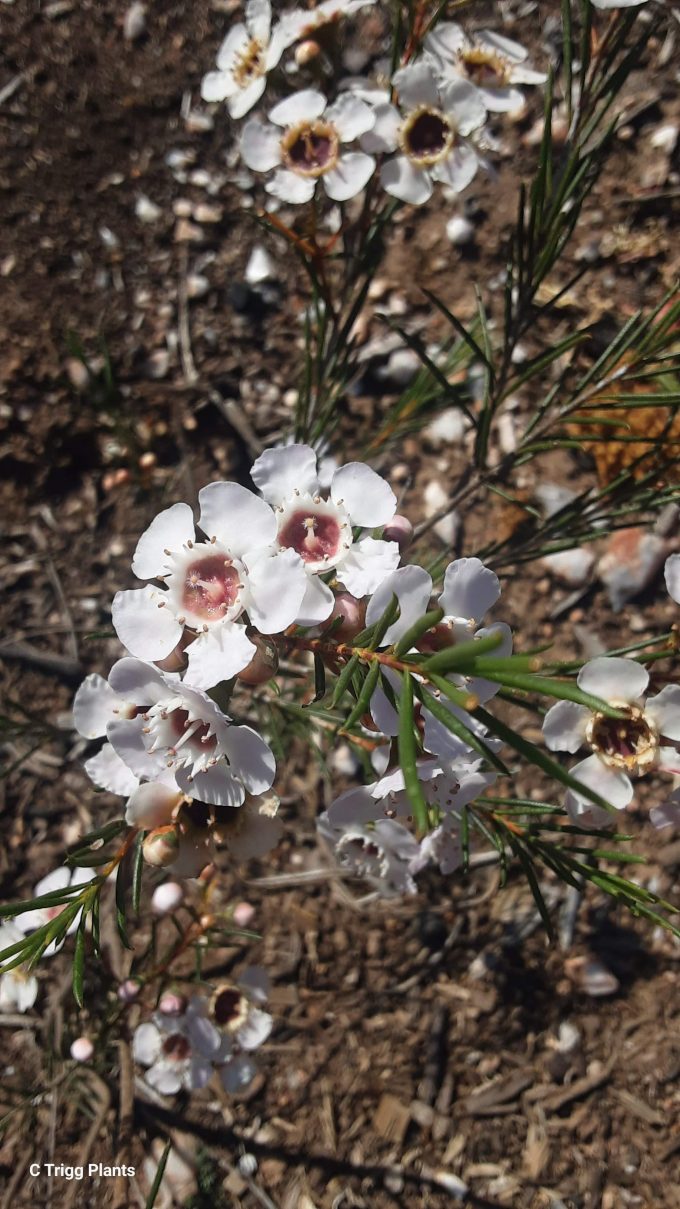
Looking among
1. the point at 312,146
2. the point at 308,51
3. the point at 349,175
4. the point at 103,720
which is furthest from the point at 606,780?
the point at 308,51

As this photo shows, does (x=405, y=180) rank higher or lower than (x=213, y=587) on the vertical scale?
higher

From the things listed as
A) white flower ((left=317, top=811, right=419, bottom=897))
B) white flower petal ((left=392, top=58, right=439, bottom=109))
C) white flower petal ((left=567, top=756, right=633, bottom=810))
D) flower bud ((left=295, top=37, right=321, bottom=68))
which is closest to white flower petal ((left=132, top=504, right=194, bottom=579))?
white flower ((left=317, top=811, right=419, bottom=897))

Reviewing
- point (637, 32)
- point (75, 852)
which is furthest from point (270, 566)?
point (637, 32)

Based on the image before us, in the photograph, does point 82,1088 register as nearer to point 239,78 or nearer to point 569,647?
point 569,647

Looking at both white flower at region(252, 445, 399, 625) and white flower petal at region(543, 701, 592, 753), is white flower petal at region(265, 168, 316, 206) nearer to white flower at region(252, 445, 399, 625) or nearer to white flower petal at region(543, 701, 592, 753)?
white flower at region(252, 445, 399, 625)

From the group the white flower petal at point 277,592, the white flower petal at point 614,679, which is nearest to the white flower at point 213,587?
the white flower petal at point 277,592

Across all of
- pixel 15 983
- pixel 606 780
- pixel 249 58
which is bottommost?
pixel 15 983

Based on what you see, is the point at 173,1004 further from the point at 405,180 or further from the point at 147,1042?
Answer: the point at 405,180
